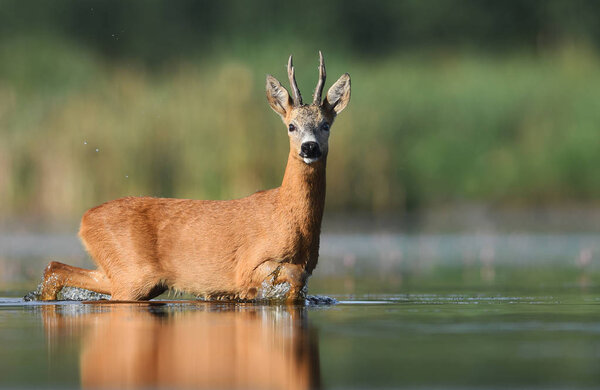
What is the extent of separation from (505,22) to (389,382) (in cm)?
2688

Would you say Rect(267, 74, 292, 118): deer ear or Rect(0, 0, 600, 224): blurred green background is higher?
Rect(0, 0, 600, 224): blurred green background

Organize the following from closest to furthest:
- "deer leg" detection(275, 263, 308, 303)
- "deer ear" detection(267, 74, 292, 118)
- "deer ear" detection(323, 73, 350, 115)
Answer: "deer leg" detection(275, 263, 308, 303), "deer ear" detection(267, 74, 292, 118), "deer ear" detection(323, 73, 350, 115)

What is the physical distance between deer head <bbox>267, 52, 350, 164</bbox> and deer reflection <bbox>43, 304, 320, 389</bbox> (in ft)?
4.25

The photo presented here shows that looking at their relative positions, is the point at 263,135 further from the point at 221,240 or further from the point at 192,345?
the point at 192,345

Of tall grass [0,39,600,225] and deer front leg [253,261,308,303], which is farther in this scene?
tall grass [0,39,600,225]

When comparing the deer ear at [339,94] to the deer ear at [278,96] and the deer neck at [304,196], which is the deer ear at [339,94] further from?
the deer neck at [304,196]

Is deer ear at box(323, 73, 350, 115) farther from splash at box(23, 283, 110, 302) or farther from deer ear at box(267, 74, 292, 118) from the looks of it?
splash at box(23, 283, 110, 302)

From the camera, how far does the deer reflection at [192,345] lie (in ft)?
18.1

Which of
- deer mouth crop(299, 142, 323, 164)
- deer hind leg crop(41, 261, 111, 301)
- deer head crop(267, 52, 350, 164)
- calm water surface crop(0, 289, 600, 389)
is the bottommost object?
calm water surface crop(0, 289, 600, 389)

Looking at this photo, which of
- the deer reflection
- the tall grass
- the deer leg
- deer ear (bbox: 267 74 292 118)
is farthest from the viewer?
the tall grass

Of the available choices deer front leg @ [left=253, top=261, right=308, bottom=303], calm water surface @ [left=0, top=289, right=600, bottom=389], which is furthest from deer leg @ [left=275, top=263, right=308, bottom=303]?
calm water surface @ [left=0, top=289, right=600, bottom=389]

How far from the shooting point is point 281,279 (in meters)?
9.59

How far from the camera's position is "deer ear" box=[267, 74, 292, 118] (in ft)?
34.5

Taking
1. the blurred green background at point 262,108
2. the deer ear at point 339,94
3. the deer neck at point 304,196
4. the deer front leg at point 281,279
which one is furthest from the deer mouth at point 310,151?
the blurred green background at point 262,108
